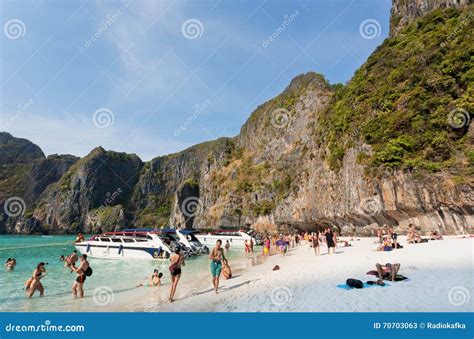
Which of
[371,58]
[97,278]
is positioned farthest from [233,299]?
[371,58]

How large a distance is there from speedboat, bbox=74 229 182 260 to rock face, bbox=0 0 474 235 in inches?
796

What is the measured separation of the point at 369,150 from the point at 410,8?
2730cm

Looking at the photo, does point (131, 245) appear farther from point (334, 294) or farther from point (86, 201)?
point (86, 201)

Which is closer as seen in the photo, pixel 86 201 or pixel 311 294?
pixel 311 294

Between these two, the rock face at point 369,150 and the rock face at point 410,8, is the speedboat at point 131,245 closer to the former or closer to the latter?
the rock face at point 369,150

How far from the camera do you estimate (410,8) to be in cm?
4141

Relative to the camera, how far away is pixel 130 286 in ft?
43.9

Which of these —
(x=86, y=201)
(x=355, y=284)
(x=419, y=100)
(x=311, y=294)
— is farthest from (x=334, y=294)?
(x=86, y=201)

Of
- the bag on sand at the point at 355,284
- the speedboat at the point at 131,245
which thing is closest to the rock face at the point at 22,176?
the speedboat at the point at 131,245

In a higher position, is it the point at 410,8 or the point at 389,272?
the point at 410,8

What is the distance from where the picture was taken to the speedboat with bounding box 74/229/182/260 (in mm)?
22969
